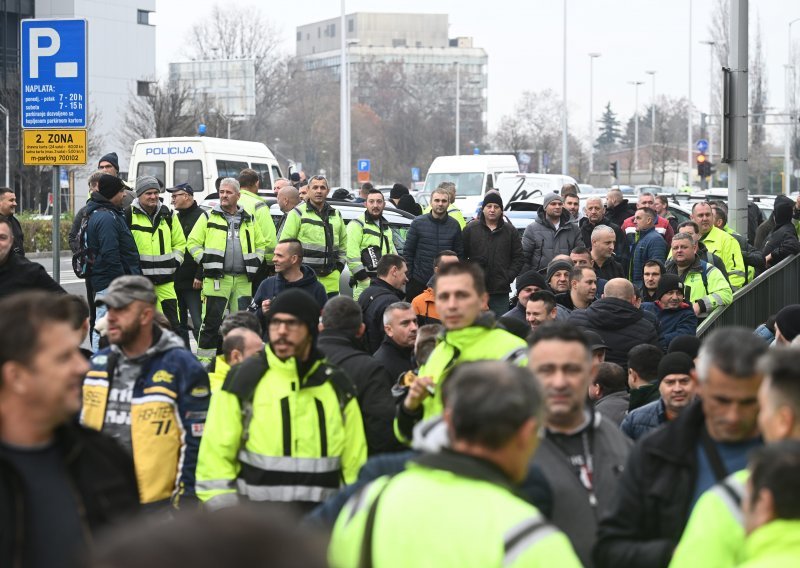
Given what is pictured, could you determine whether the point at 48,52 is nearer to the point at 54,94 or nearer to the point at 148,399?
the point at 54,94

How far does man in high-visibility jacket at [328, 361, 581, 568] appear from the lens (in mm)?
3041

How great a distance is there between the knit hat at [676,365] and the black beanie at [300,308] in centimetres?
215

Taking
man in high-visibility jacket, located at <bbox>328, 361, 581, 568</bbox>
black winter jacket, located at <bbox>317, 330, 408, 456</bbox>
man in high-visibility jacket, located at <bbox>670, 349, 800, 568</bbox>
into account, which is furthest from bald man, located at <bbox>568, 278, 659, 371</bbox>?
man in high-visibility jacket, located at <bbox>328, 361, 581, 568</bbox>

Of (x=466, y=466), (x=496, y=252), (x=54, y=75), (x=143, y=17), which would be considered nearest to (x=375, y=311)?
(x=54, y=75)

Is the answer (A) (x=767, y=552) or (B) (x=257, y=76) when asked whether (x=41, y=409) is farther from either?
(B) (x=257, y=76)

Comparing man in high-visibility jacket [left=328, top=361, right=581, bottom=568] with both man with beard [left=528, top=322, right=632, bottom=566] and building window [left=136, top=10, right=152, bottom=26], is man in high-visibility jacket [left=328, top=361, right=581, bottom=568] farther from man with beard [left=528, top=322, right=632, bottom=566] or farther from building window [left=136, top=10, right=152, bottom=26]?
building window [left=136, top=10, right=152, bottom=26]

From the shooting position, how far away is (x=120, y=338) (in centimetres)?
611

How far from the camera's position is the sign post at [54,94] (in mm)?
10586

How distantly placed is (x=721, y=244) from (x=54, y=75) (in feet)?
24.8

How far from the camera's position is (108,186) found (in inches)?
472

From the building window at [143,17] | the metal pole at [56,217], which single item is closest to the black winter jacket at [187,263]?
the metal pole at [56,217]

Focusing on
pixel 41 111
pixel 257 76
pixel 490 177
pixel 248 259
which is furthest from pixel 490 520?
pixel 257 76

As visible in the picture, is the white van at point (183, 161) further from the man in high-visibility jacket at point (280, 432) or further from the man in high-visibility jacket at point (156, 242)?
the man in high-visibility jacket at point (280, 432)

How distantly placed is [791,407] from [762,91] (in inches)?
3080
